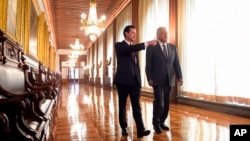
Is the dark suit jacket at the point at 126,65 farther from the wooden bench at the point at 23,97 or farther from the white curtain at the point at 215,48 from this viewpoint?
the white curtain at the point at 215,48

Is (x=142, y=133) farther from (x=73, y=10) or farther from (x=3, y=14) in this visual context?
(x=73, y=10)

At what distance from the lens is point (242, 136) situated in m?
1.60

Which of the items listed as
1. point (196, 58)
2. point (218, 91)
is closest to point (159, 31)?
point (218, 91)

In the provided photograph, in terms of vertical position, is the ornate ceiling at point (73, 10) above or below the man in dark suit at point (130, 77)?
above

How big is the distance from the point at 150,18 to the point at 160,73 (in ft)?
16.5

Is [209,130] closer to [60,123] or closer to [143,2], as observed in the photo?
[60,123]

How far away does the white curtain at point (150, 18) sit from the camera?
665cm

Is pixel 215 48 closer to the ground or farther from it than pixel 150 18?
closer to the ground

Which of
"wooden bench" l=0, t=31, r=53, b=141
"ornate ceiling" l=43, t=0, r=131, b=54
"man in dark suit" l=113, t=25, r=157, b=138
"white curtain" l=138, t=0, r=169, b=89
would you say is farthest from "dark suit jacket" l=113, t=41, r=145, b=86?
"ornate ceiling" l=43, t=0, r=131, b=54

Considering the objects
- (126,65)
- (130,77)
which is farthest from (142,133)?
(126,65)

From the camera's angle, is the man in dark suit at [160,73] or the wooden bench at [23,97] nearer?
the wooden bench at [23,97]

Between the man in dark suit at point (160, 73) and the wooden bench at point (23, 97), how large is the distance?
3.92 ft

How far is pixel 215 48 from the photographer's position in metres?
4.55

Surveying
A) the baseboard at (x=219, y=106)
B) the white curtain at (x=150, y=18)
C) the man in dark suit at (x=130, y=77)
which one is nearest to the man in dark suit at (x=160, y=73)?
the man in dark suit at (x=130, y=77)
